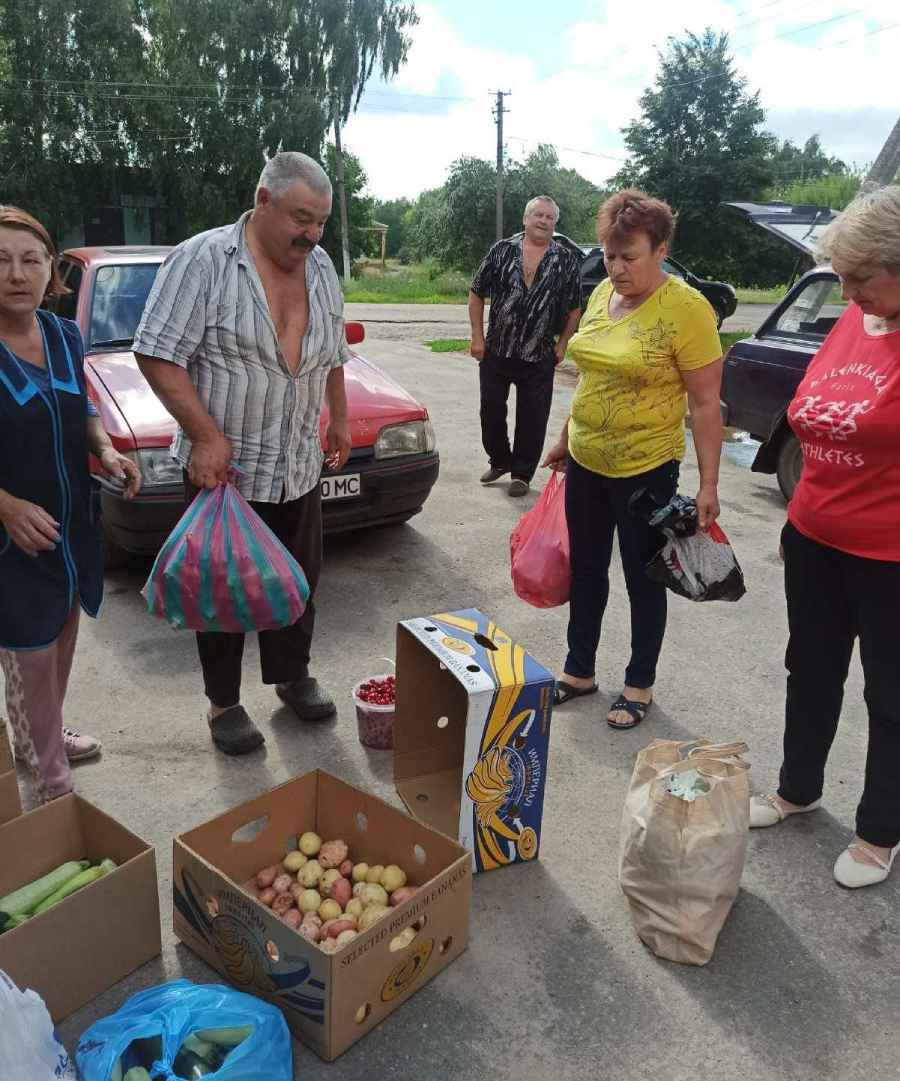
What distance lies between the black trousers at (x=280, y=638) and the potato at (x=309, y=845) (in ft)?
2.66

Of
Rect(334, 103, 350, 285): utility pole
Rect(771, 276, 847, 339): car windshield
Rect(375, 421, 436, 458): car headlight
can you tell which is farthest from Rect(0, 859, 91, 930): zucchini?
Rect(334, 103, 350, 285): utility pole

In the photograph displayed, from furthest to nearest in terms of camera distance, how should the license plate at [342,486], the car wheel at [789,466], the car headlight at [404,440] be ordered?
the car wheel at [789,466], the car headlight at [404,440], the license plate at [342,486]

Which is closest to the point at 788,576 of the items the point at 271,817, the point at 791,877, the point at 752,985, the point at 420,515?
the point at 791,877

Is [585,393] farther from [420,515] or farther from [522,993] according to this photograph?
[420,515]

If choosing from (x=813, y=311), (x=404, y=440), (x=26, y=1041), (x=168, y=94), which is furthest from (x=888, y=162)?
(x=168, y=94)

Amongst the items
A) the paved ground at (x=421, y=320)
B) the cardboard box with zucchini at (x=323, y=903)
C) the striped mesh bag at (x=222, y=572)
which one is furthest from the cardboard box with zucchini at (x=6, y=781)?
the paved ground at (x=421, y=320)

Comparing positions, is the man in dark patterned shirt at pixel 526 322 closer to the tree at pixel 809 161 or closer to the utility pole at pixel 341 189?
the utility pole at pixel 341 189

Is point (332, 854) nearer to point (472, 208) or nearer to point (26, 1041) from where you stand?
point (26, 1041)

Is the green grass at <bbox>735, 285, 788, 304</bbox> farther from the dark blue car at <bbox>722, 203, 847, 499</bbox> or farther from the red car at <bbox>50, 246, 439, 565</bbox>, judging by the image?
the red car at <bbox>50, 246, 439, 565</bbox>

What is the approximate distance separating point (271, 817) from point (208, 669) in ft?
2.72

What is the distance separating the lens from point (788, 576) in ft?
8.56

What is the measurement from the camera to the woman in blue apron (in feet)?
7.50

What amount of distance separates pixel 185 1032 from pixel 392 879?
2.27 feet

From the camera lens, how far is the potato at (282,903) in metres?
2.28
